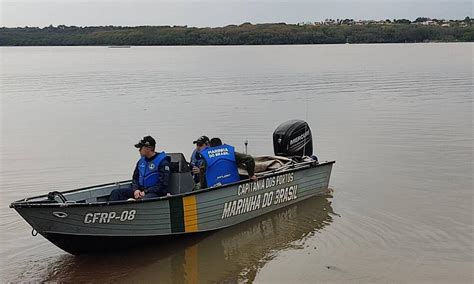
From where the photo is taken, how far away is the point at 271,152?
1523 cm

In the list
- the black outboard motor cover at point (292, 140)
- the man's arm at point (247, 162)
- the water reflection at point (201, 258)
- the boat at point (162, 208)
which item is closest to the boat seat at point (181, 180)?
the boat at point (162, 208)

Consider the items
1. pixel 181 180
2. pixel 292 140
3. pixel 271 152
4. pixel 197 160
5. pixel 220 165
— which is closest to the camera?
pixel 181 180

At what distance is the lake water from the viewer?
807cm

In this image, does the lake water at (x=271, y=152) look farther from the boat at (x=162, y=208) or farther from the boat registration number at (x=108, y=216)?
the boat registration number at (x=108, y=216)

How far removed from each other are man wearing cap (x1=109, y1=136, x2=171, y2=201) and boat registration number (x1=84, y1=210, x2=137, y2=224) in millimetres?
385

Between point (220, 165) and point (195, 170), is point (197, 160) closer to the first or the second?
point (195, 170)

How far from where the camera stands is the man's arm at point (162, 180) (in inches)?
328

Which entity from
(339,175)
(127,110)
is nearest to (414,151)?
(339,175)

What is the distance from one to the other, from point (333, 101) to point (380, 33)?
237ft

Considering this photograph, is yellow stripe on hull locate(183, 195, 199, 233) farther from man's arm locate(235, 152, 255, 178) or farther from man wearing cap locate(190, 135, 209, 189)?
man's arm locate(235, 152, 255, 178)

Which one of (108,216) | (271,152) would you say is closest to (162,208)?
(108,216)

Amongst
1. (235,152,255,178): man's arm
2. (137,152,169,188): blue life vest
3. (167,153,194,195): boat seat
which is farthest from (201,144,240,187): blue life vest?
(137,152,169,188): blue life vest

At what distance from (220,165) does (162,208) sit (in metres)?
1.30

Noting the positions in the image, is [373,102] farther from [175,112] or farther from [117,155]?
[117,155]
